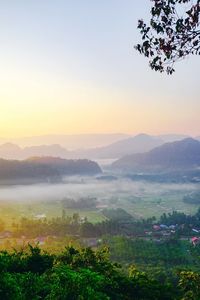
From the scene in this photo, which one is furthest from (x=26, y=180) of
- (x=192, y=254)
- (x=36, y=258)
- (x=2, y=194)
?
(x=36, y=258)

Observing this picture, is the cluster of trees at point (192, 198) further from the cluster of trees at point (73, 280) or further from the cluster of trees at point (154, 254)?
the cluster of trees at point (73, 280)

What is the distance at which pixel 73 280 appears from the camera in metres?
10.6

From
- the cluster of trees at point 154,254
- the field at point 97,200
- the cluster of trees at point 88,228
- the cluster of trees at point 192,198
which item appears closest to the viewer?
the cluster of trees at point 154,254

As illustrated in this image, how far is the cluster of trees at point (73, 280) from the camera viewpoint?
33.0ft

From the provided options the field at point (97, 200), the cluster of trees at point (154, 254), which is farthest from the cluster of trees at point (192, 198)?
the cluster of trees at point (154, 254)

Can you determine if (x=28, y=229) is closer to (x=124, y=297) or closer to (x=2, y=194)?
(x=124, y=297)

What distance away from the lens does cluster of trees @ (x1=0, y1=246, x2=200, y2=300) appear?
33.0 feet

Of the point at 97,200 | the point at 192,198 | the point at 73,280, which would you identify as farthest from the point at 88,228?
the point at 192,198

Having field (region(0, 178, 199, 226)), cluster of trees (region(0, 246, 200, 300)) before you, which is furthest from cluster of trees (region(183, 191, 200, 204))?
cluster of trees (region(0, 246, 200, 300))

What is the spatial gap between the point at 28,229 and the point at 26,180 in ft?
373

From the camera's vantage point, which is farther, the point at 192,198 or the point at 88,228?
the point at 192,198

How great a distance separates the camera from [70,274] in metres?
10.9

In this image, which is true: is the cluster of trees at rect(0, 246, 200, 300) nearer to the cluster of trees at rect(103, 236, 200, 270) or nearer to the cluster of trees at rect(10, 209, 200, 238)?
the cluster of trees at rect(103, 236, 200, 270)

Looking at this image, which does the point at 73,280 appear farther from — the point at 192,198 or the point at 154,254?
the point at 192,198
